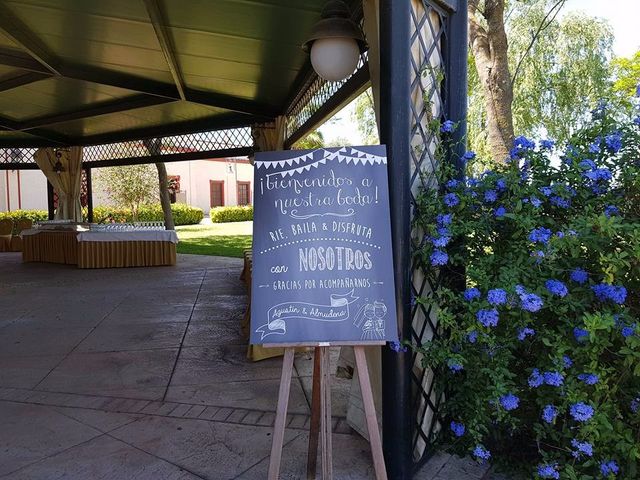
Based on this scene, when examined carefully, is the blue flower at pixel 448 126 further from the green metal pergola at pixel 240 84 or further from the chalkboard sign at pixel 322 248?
the chalkboard sign at pixel 322 248

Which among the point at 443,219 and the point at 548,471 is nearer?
the point at 548,471

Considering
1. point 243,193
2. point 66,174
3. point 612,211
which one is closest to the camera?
point 612,211

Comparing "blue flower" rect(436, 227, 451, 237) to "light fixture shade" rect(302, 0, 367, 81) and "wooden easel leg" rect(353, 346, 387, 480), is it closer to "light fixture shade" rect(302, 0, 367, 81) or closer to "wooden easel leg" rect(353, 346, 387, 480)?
"wooden easel leg" rect(353, 346, 387, 480)

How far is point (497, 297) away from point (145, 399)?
2625 mm

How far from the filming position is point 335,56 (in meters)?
2.79

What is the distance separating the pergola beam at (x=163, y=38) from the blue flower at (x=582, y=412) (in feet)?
12.9

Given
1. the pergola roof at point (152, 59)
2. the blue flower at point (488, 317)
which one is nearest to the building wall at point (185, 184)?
the pergola roof at point (152, 59)

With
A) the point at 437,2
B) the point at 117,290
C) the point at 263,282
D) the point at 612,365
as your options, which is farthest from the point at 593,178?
the point at 117,290

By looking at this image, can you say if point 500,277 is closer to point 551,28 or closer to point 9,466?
point 9,466

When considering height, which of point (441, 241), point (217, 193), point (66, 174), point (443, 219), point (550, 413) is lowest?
point (550, 413)

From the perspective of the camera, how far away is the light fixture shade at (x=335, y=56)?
9.12 feet

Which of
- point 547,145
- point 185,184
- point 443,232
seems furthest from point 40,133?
point 185,184

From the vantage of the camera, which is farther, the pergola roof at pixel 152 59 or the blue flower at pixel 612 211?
the pergola roof at pixel 152 59

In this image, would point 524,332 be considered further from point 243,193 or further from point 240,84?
point 243,193
